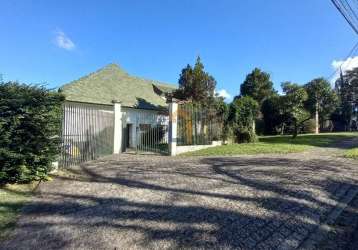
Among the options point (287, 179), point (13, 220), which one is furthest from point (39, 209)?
point (287, 179)

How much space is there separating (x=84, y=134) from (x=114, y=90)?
35.1ft

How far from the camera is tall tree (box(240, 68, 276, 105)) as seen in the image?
40625 mm

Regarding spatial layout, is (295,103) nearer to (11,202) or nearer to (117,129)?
(117,129)

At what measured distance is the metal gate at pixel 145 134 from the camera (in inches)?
666

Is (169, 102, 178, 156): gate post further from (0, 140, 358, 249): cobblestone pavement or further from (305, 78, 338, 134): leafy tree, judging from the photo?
(305, 78, 338, 134): leafy tree

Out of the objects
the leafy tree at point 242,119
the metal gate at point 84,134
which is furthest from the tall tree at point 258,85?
the metal gate at point 84,134

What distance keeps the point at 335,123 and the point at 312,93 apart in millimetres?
17223

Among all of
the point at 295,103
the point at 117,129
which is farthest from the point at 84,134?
the point at 295,103

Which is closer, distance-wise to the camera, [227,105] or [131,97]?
[227,105]

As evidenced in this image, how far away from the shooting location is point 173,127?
1512 cm

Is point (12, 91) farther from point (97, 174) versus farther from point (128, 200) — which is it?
point (128, 200)

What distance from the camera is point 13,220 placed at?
568 centimetres

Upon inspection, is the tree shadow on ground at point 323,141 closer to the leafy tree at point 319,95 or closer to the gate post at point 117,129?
the leafy tree at point 319,95

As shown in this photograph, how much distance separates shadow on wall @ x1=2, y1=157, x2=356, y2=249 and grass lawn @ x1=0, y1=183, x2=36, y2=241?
0.24 m
